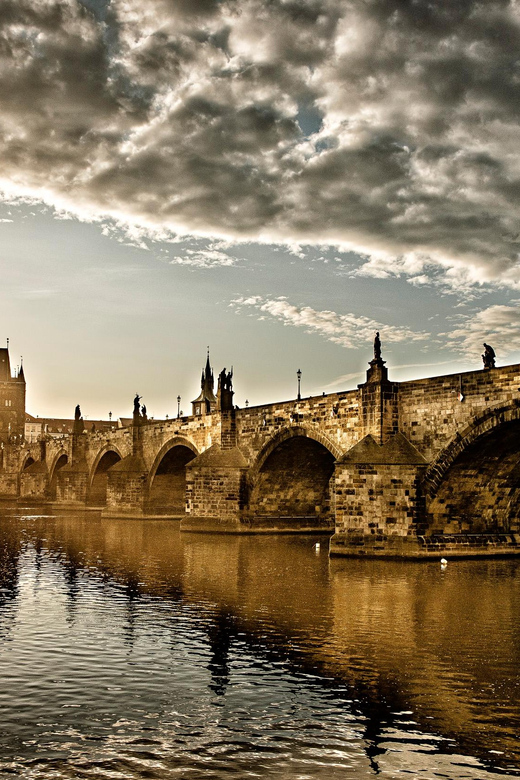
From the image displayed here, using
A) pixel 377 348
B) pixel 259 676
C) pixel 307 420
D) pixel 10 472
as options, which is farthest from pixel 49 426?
pixel 259 676

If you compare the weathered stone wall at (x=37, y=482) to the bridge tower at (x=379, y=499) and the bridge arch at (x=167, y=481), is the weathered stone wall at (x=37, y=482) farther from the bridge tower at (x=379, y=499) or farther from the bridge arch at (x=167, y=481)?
the bridge tower at (x=379, y=499)

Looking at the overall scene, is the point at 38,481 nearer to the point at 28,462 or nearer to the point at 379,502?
the point at 28,462

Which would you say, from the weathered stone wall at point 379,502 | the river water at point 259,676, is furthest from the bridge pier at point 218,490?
the river water at point 259,676

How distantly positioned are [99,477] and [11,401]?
2749 inches

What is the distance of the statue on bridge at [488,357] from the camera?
2494cm

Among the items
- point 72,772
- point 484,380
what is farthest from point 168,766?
point 484,380

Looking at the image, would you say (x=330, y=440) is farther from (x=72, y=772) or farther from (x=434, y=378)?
(x=72, y=772)

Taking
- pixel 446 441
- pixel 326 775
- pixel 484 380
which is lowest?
pixel 326 775

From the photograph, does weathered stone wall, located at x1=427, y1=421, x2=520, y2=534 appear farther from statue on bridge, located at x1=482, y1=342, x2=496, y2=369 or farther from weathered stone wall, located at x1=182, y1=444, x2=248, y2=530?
weathered stone wall, located at x1=182, y1=444, x2=248, y2=530

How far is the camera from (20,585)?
18391mm

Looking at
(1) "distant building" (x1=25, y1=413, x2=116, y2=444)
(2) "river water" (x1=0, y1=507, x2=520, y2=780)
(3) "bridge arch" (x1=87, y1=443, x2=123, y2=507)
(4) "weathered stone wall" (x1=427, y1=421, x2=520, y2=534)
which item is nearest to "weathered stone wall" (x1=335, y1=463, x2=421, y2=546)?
(4) "weathered stone wall" (x1=427, y1=421, x2=520, y2=534)

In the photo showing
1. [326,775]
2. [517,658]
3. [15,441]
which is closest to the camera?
[326,775]

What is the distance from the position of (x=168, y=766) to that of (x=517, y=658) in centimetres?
607

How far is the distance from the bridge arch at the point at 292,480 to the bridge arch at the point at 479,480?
355 inches
